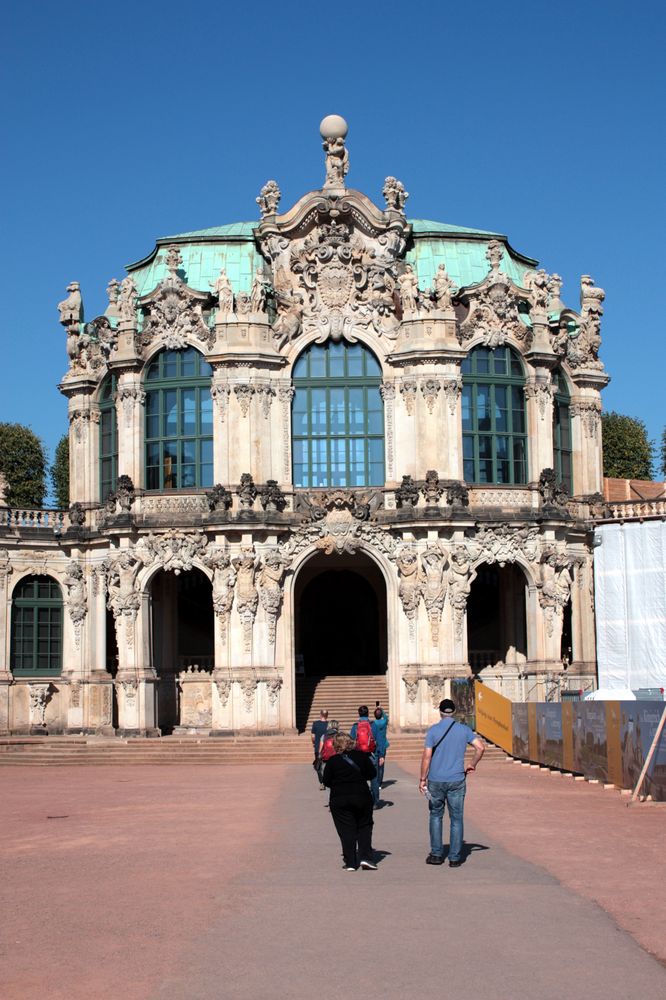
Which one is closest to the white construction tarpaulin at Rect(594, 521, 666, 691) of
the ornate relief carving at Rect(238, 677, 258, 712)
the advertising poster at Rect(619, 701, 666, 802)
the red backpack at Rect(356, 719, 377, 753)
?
the ornate relief carving at Rect(238, 677, 258, 712)

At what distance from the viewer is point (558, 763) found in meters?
36.0

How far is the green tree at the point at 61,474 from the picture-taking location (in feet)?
271

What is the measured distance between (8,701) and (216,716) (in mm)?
9281

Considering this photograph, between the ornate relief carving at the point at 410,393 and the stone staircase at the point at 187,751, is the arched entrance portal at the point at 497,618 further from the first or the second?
the stone staircase at the point at 187,751

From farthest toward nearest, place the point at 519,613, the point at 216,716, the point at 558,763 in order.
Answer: the point at 519,613
the point at 216,716
the point at 558,763

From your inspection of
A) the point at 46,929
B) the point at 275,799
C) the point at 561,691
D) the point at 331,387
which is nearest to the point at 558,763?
the point at 275,799

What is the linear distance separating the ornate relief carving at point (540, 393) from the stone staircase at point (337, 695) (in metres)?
11.1

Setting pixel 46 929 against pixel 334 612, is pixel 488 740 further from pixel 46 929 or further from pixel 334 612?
pixel 46 929

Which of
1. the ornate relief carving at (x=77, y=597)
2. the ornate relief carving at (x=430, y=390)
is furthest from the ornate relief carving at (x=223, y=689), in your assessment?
the ornate relief carving at (x=430, y=390)

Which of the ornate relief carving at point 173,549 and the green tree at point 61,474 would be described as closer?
the ornate relief carving at point 173,549

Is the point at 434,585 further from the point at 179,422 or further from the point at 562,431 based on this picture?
the point at 179,422

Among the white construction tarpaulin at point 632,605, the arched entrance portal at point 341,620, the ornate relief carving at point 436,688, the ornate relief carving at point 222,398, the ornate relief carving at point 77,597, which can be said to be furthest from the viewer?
the arched entrance portal at point 341,620

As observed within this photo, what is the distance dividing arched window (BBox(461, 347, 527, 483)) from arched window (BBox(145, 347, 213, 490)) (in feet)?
29.1

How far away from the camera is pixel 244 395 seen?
50250 mm
